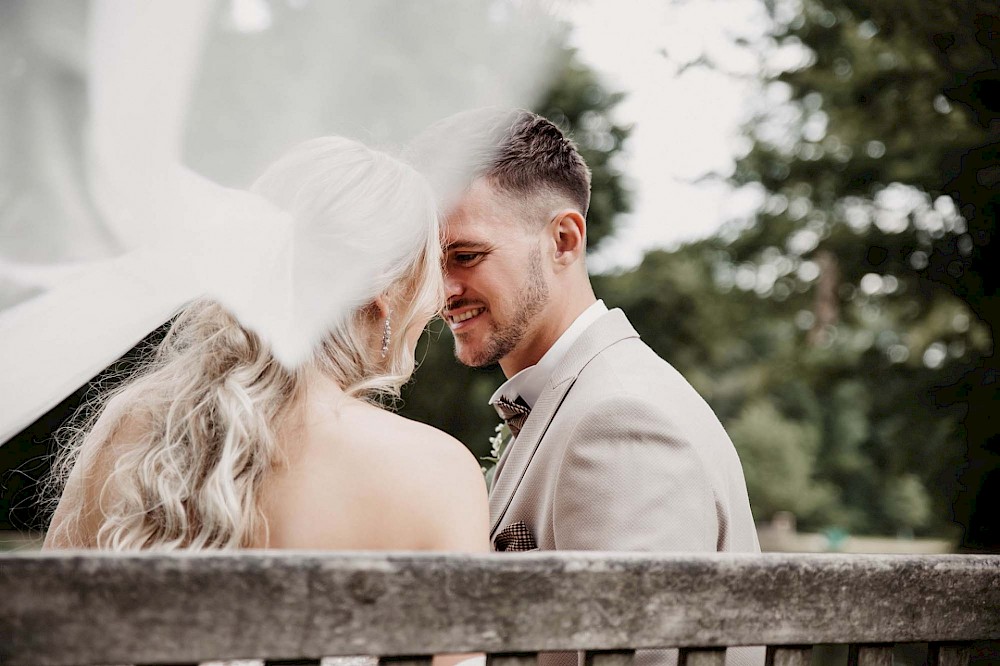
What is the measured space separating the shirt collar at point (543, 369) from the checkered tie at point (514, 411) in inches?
0.5

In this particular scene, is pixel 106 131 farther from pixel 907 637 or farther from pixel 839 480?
pixel 839 480

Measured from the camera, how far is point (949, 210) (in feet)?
33.9

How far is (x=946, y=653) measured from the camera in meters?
1.60

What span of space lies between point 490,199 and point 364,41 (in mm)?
667

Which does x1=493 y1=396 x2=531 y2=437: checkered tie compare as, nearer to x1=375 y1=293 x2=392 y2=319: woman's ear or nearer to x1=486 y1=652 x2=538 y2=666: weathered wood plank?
x1=375 y1=293 x2=392 y2=319: woman's ear

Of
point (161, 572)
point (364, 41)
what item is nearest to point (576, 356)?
point (364, 41)

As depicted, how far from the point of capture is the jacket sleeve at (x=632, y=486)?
206 cm

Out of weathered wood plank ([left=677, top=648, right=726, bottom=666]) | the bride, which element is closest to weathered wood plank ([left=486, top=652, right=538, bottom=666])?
weathered wood plank ([left=677, top=648, right=726, bottom=666])

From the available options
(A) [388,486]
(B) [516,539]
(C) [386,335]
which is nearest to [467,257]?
(C) [386,335]

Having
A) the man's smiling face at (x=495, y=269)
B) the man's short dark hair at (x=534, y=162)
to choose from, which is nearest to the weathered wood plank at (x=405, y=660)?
the man's smiling face at (x=495, y=269)

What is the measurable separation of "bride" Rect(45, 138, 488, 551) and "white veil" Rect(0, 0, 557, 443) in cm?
7

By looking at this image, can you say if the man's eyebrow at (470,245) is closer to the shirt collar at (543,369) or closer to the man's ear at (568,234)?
the man's ear at (568,234)

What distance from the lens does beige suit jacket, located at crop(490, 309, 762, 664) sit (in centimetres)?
208

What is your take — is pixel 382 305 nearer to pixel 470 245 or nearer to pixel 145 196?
pixel 145 196
